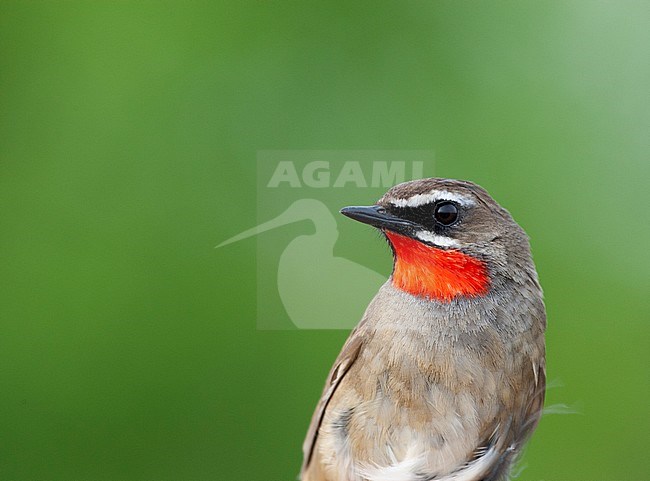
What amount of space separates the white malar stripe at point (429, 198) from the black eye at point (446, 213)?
0.01 meters

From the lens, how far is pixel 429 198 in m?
1.31

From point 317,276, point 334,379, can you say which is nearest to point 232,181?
point 317,276

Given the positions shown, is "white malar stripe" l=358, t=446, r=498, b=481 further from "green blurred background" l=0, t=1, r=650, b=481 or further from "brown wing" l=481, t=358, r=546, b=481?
"green blurred background" l=0, t=1, r=650, b=481

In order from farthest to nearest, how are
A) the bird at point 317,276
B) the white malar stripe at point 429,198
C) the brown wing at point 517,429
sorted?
the bird at point 317,276
the brown wing at point 517,429
the white malar stripe at point 429,198

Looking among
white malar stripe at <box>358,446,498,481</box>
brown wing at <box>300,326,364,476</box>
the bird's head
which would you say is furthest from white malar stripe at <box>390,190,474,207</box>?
white malar stripe at <box>358,446,498,481</box>

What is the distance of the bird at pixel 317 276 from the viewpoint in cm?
183

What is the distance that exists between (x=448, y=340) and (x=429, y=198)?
264 mm

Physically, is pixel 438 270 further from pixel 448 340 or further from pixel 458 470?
pixel 458 470

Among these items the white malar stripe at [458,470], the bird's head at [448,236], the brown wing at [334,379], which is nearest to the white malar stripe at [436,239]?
the bird's head at [448,236]

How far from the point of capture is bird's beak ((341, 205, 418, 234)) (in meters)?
1.33

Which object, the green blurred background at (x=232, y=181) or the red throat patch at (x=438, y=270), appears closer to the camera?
the red throat patch at (x=438, y=270)

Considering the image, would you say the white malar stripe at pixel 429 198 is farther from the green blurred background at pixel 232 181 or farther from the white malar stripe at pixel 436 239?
the green blurred background at pixel 232 181

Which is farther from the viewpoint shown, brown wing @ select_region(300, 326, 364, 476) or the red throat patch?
brown wing @ select_region(300, 326, 364, 476)

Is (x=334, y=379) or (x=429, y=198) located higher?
(x=429, y=198)
